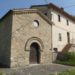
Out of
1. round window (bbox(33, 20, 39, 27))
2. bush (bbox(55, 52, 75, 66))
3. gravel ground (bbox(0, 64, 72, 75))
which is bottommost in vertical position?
gravel ground (bbox(0, 64, 72, 75))

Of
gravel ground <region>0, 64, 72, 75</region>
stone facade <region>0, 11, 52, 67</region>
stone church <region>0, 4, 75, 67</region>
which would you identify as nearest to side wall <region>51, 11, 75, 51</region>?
stone church <region>0, 4, 75, 67</region>

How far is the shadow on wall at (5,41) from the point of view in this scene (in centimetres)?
2639

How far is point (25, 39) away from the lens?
26.8 metres

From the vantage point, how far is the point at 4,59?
2786 centimetres

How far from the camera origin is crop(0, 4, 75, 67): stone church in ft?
85.6

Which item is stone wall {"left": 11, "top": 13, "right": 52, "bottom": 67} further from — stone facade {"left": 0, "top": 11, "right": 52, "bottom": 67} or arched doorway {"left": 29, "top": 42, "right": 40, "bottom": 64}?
arched doorway {"left": 29, "top": 42, "right": 40, "bottom": 64}

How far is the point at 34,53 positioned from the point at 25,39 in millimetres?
2369

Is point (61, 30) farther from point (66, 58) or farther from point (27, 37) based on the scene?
point (27, 37)

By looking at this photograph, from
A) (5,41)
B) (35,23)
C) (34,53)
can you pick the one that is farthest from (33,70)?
(35,23)

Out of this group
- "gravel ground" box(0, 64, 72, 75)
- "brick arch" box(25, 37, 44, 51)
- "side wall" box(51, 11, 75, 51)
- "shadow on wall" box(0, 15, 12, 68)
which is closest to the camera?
"gravel ground" box(0, 64, 72, 75)

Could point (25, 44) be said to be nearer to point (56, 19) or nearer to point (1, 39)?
point (1, 39)

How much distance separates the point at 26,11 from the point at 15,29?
2809mm

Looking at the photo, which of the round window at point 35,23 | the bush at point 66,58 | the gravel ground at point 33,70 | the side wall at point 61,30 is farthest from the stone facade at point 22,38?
the side wall at point 61,30

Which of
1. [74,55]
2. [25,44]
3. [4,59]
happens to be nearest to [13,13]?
[25,44]
